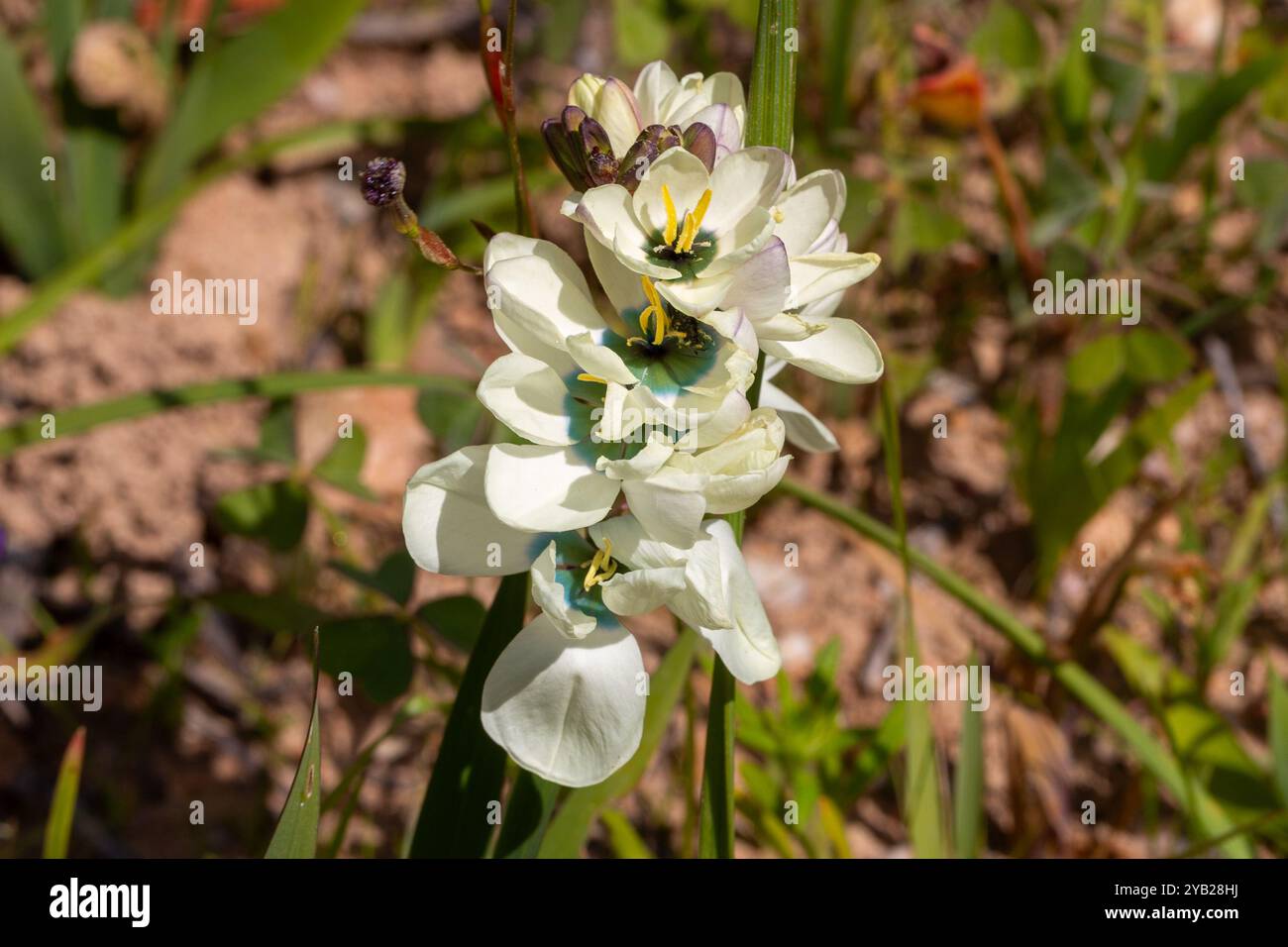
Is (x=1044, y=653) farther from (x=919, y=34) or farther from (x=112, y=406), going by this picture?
(x=112, y=406)

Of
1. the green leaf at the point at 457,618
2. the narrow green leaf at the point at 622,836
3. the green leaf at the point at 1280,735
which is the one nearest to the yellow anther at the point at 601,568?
the green leaf at the point at 457,618

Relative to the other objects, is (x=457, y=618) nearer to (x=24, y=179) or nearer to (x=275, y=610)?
(x=275, y=610)

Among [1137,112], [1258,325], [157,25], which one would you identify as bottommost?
[1258,325]

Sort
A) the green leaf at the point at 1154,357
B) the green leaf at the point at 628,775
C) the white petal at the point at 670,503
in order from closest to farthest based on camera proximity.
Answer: the white petal at the point at 670,503 → the green leaf at the point at 628,775 → the green leaf at the point at 1154,357

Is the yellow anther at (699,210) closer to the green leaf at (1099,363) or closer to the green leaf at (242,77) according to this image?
the green leaf at (1099,363)

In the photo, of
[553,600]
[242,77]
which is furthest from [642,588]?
[242,77]

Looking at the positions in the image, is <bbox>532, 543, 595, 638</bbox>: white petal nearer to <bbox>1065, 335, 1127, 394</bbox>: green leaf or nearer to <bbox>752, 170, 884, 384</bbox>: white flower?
<bbox>752, 170, 884, 384</bbox>: white flower

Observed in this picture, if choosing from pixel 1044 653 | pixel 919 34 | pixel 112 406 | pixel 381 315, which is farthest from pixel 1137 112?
pixel 112 406
